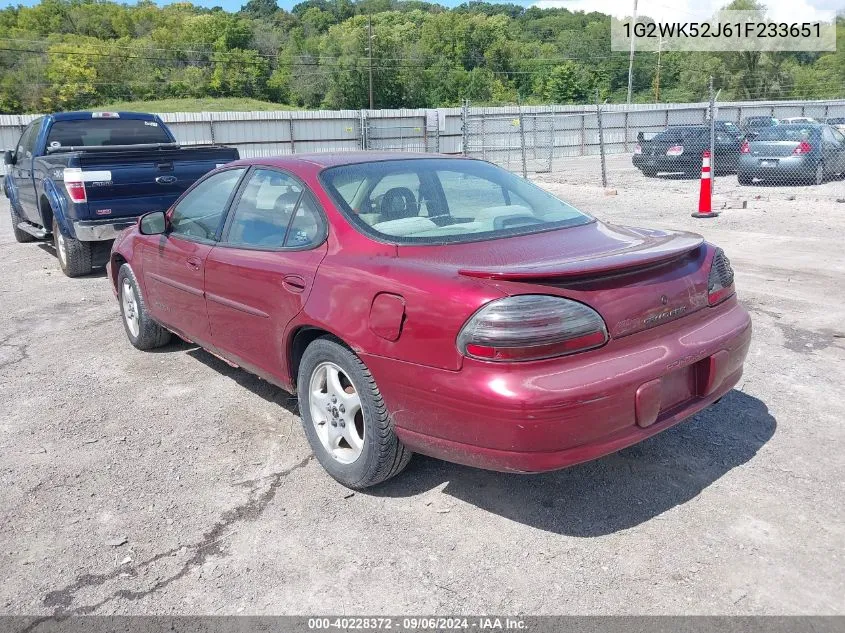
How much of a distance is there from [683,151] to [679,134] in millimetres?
458

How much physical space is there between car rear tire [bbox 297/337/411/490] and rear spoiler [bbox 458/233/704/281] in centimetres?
70

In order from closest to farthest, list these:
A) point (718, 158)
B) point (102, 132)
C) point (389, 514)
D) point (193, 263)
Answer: point (389, 514), point (193, 263), point (102, 132), point (718, 158)

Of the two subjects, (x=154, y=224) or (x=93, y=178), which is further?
(x=93, y=178)

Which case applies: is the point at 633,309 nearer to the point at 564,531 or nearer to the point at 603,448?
the point at 603,448

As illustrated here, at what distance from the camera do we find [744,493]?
3.27 metres

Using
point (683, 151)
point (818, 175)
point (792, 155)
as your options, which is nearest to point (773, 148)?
point (792, 155)

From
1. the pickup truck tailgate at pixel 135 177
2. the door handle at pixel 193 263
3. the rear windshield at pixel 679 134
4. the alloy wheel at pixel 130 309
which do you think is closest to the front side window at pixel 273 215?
the door handle at pixel 193 263

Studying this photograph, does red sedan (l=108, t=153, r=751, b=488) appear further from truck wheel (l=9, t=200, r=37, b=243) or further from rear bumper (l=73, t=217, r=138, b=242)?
truck wheel (l=9, t=200, r=37, b=243)

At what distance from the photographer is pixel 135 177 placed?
786cm

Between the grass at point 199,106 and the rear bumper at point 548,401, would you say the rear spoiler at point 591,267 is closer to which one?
the rear bumper at point 548,401

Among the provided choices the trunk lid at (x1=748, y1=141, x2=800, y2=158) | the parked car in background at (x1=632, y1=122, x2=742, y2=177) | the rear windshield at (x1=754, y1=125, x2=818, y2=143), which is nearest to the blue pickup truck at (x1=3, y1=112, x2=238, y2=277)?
the trunk lid at (x1=748, y1=141, x2=800, y2=158)

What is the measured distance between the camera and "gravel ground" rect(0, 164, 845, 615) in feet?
8.75

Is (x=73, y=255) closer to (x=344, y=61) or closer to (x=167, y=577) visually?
(x=167, y=577)

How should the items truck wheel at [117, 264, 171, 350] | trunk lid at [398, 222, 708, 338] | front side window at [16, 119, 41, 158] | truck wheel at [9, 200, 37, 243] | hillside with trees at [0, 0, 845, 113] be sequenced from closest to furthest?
trunk lid at [398, 222, 708, 338], truck wheel at [117, 264, 171, 350], front side window at [16, 119, 41, 158], truck wheel at [9, 200, 37, 243], hillside with trees at [0, 0, 845, 113]
